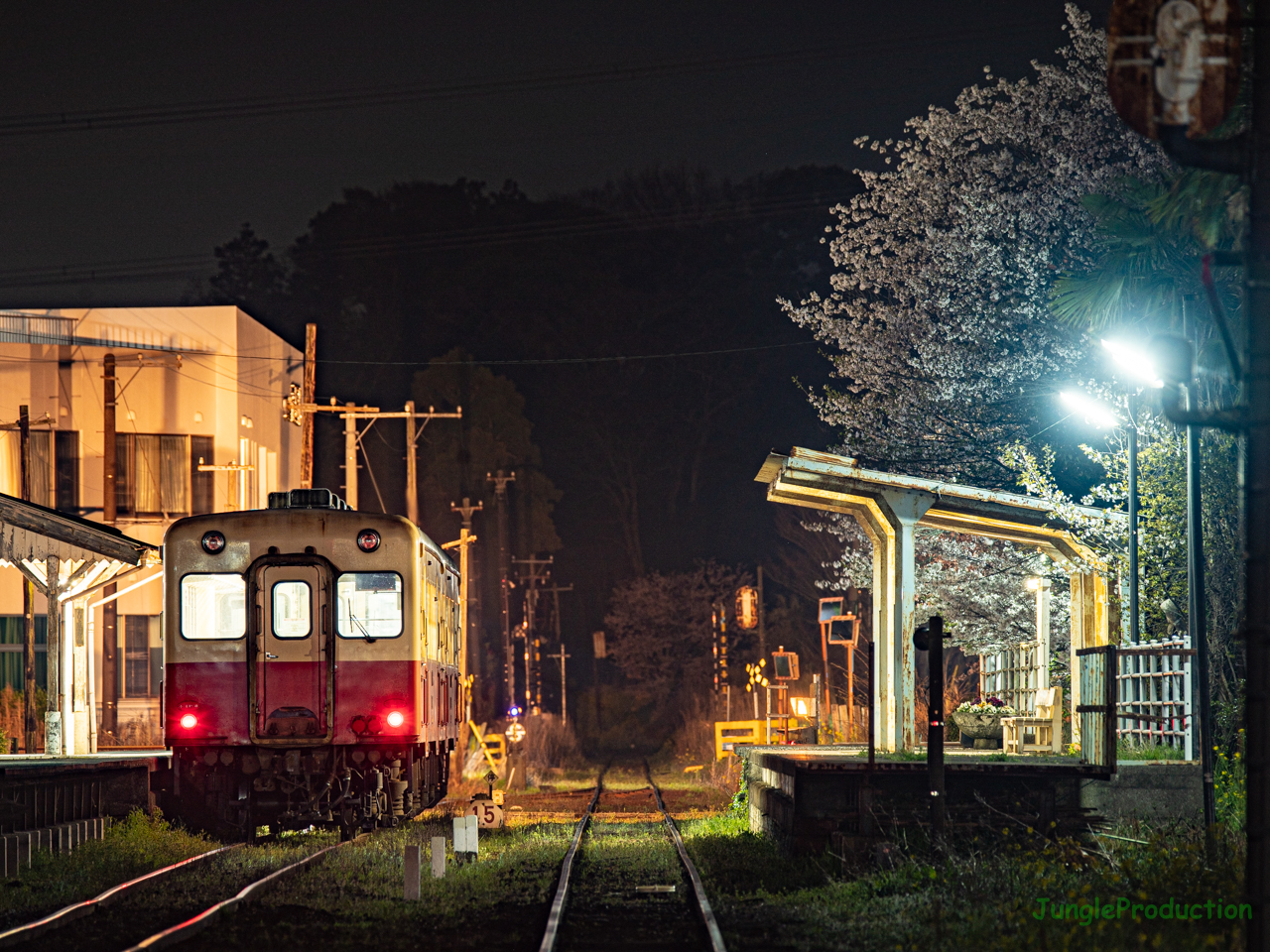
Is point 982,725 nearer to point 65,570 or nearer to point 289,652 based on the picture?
point 289,652

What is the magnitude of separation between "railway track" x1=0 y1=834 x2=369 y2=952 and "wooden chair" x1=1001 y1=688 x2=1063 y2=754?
9.05m

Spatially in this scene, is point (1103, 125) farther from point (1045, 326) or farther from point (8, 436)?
point (8, 436)

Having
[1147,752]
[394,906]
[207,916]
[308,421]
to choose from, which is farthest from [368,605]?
[308,421]

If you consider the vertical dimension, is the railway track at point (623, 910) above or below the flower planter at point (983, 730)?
above

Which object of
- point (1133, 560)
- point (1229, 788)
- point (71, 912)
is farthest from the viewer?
point (1133, 560)

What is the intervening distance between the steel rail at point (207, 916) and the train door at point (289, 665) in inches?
87.2

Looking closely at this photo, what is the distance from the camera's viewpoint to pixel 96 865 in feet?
43.3

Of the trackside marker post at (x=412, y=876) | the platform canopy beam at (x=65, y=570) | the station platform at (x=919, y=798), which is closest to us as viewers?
the trackside marker post at (x=412, y=876)

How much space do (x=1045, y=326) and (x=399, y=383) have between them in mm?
41168

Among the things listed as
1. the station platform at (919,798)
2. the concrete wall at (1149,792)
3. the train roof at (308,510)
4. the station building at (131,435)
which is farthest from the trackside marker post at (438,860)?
the station building at (131,435)

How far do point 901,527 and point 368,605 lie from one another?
231 inches

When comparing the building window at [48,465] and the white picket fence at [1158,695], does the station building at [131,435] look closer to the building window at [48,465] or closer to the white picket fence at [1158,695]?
the building window at [48,465]

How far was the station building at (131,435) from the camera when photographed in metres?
34.4

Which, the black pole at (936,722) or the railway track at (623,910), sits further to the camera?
the black pole at (936,722)
